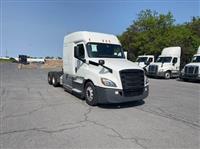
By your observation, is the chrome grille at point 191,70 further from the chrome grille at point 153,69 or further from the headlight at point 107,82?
the headlight at point 107,82

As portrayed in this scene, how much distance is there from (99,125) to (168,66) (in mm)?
19386

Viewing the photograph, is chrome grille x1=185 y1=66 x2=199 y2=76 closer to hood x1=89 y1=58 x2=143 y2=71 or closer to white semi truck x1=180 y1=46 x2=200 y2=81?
white semi truck x1=180 y1=46 x2=200 y2=81

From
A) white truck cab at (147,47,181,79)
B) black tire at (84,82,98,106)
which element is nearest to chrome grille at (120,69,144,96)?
black tire at (84,82,98,106)

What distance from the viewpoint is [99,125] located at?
254 inches

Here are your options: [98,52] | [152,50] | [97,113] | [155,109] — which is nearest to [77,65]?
[98,52]

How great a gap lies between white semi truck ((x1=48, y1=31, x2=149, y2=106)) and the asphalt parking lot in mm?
515

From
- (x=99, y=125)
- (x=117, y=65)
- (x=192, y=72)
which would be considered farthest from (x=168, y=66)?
(x=99, y=125)

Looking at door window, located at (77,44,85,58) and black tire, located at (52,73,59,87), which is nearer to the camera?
door window, located at (77,44,85,58)

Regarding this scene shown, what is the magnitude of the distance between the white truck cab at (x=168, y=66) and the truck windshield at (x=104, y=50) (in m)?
14.5

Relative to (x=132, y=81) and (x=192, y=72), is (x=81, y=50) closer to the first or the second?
(x=132, y=81)

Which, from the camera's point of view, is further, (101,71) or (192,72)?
(192,72)

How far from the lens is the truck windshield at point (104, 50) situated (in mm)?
9852

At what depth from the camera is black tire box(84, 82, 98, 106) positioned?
8802mm

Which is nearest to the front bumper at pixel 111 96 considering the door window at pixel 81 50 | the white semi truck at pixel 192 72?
the door window at pixel 81 50
